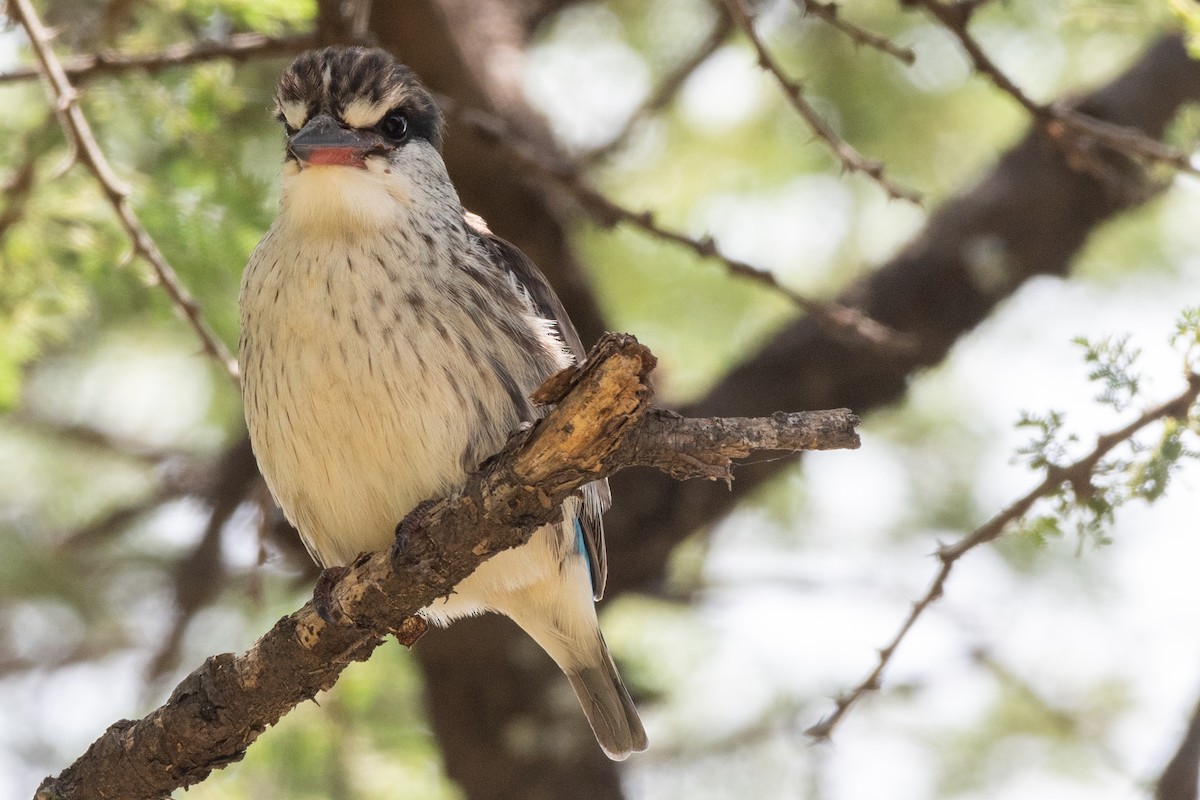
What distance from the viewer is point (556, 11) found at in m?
7.52

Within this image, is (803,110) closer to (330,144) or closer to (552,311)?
(552,311)

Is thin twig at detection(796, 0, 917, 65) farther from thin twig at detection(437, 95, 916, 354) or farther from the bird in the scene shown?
the bird

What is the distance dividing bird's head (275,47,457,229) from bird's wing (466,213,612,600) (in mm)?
203

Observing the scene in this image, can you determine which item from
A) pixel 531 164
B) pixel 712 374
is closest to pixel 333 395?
pixel 531 164

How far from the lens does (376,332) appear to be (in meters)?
3.70

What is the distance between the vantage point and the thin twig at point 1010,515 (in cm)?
344

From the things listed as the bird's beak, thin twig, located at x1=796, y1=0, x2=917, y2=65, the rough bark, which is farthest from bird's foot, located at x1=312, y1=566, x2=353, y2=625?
the rough bark

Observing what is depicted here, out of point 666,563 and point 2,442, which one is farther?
point 2,442

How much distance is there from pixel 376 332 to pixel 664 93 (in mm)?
3190

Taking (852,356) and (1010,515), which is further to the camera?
(852,356)

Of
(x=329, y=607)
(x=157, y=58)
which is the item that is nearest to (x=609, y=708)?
(x=329, y=607)

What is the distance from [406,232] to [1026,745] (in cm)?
479

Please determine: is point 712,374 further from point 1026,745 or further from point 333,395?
point 333,395

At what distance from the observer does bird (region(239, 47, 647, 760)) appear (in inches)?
146
